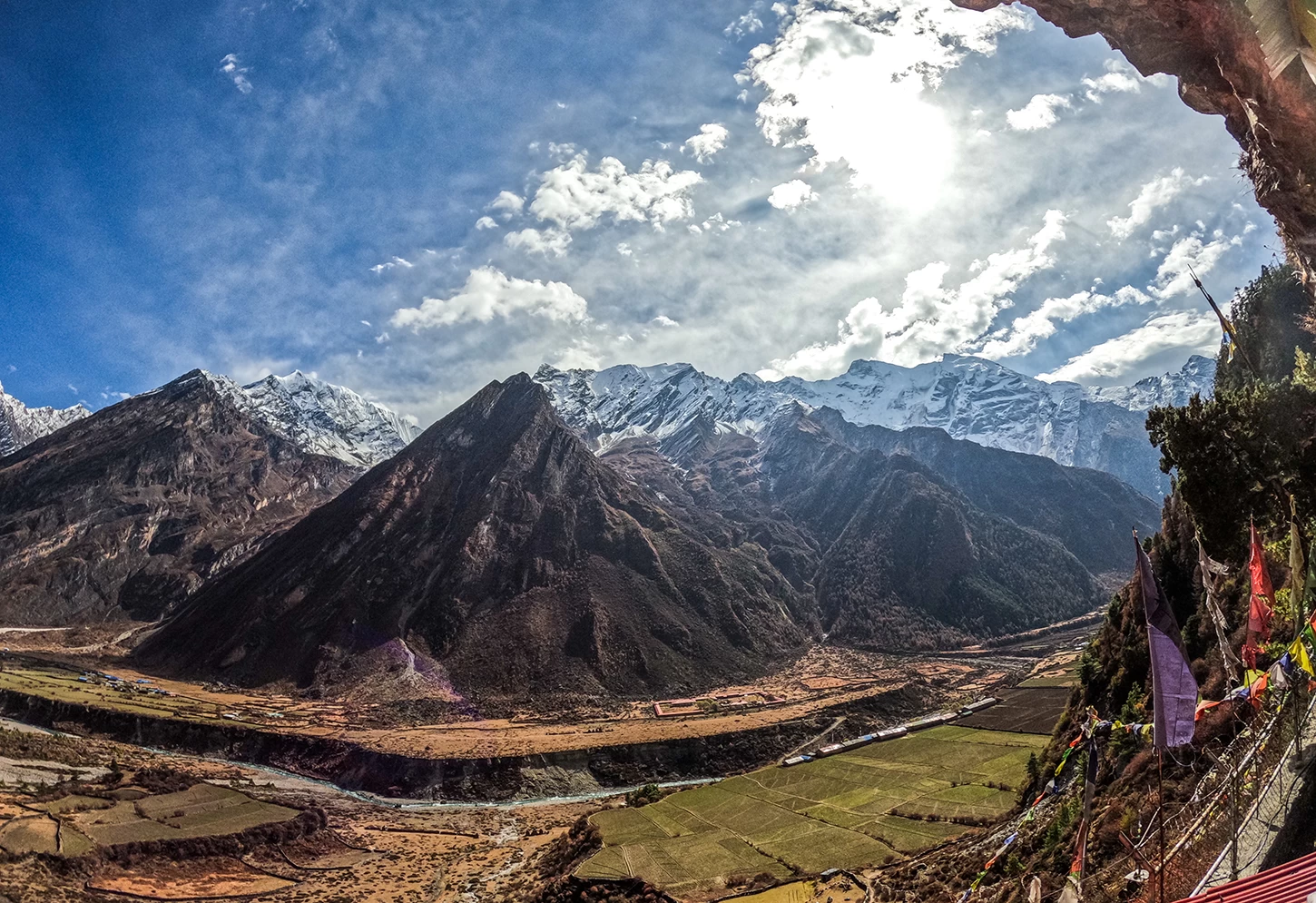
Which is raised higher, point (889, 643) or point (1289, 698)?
point (1289, 698)

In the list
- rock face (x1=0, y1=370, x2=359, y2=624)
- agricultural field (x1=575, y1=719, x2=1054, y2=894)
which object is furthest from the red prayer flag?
rock face (x1=0, y1=370, x2=359, y2=624)

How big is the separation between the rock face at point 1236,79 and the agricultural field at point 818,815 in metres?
29.0

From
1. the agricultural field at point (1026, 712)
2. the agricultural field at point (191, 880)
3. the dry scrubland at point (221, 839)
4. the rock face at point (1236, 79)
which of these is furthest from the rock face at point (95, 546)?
the rock face at point (1236, 79)

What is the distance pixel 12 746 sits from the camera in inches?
2418

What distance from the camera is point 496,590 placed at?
418 feet

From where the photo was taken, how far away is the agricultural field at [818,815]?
35125mm

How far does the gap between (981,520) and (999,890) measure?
179 m

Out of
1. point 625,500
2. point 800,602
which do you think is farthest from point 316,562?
point 800,602

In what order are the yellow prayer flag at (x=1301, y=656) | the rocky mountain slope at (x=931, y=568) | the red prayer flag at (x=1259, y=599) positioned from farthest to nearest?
the rocky mountain slope at (x=931, y=568) → the red prayer flag at (x=1259, y=599) → the yellow prayer flag at (x=1301, y=656)

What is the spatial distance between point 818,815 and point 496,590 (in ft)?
308

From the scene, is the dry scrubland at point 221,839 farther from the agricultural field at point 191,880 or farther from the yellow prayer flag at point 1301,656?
the yellow prayer flag at point 1301,656

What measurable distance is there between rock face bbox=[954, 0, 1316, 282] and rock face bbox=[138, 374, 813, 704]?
100 metres

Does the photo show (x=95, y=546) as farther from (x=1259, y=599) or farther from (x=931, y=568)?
(x=1259, y=599)

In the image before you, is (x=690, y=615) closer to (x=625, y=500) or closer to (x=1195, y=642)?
(x=625, y=500)
